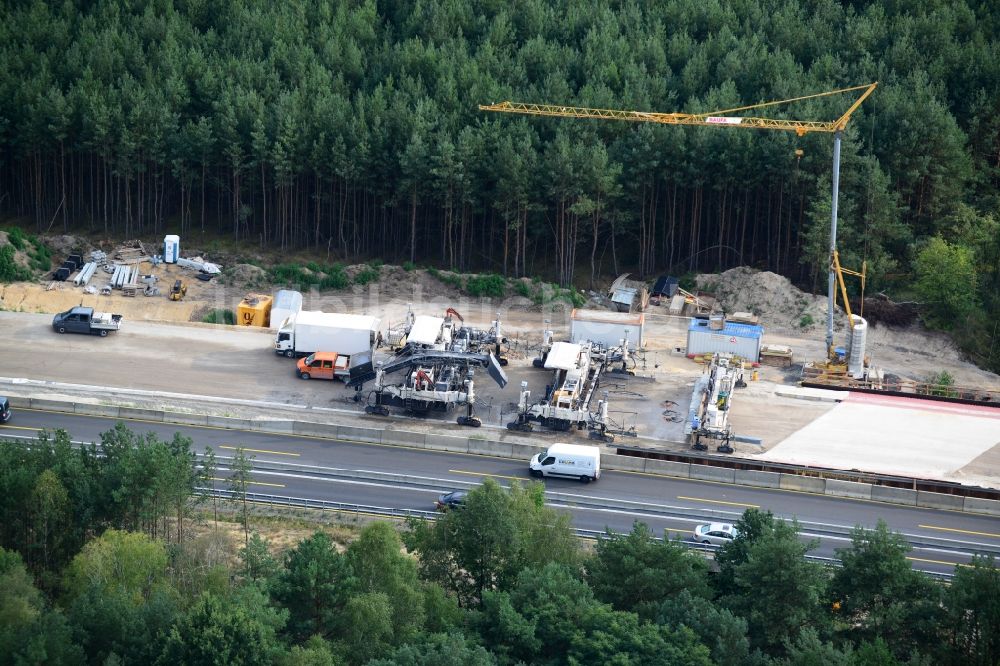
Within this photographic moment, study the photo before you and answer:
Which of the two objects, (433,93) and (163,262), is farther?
(433,93)

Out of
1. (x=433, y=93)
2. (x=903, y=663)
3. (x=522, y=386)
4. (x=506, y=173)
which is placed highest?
(x=433, y=93)

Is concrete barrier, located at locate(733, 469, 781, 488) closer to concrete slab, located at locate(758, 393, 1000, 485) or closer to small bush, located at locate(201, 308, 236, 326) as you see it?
concrete slab, located at locate(758, 393, 1000, 485)

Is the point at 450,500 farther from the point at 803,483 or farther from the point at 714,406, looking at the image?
the point at 803,483

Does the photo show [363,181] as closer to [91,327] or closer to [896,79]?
[91,327]

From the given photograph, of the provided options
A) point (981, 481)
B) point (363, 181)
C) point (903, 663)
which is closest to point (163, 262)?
point (363, 181)

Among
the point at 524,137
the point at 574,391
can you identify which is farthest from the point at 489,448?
the point at 524,137

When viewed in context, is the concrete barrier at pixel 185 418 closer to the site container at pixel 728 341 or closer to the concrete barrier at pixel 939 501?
the site container at pixel 728 341

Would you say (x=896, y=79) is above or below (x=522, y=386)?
above
